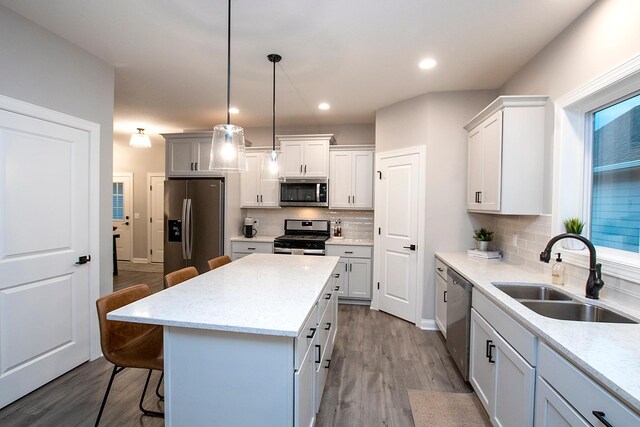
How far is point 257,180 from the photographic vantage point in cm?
475

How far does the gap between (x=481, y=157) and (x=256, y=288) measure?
2379 millimetres

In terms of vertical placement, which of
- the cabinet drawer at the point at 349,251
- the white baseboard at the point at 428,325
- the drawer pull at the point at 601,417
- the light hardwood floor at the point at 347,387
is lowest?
the light hardwood floor at the point at 347,387

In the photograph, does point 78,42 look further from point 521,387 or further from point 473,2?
point 521,387

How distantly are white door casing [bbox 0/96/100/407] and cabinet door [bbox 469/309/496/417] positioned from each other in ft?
10.5

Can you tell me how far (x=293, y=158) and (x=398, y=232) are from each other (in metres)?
1.92

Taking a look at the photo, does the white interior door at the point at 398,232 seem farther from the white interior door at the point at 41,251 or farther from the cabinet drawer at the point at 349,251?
the white interior door at the point at 41,251

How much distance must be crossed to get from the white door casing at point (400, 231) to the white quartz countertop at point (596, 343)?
1.58 meters

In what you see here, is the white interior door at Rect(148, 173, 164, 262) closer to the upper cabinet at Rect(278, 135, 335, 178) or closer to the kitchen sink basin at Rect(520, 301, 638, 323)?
the upper cabinet at Rect(278, 135, 335, 178)

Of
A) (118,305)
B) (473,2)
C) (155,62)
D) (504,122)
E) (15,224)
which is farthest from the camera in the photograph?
(155,62)

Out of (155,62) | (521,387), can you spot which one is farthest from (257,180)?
(521,387)

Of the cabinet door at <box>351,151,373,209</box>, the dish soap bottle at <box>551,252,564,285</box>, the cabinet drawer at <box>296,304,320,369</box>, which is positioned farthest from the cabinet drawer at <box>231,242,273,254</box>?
the dish soap bottle at <box>551,252,564,285</box>

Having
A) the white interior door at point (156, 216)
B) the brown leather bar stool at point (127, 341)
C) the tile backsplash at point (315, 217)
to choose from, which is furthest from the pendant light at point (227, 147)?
the white interior door at point (156, 216)

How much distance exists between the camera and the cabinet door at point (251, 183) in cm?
471

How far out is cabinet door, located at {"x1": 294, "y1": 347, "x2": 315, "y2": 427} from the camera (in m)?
1.31
